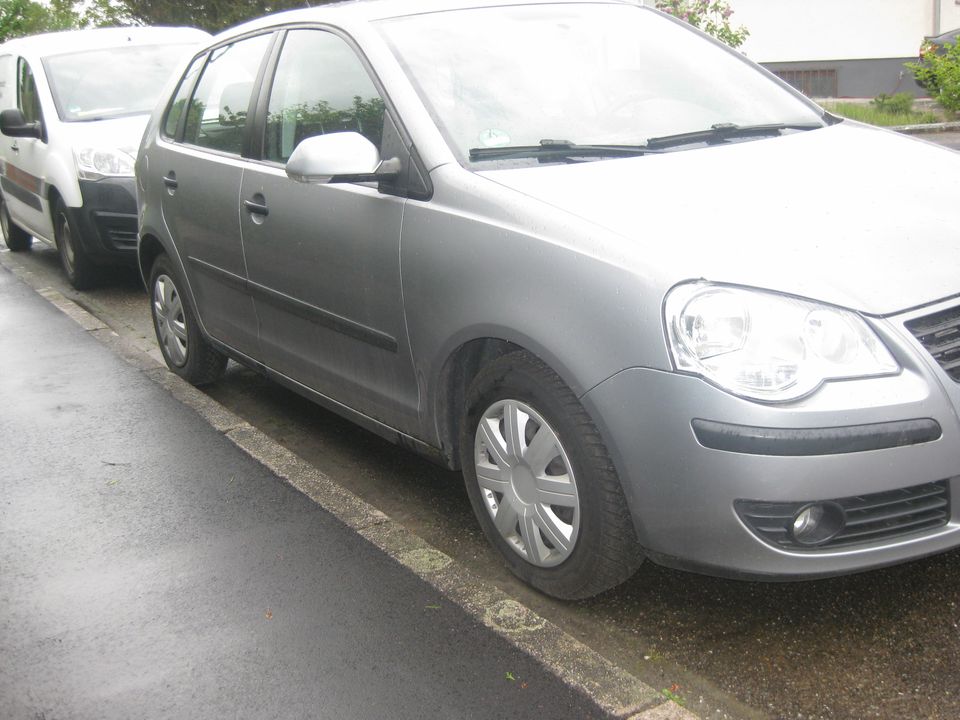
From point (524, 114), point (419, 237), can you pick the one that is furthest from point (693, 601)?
point (524, 114)

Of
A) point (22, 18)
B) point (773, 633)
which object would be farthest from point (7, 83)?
point (22, 18)

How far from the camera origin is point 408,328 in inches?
147

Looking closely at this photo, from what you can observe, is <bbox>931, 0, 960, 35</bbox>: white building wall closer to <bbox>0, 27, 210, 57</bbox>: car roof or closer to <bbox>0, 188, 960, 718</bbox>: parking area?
<bbox>0, 27, 210, 57</bbox>: car roof

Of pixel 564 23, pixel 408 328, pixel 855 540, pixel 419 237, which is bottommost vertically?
pixel 855 540

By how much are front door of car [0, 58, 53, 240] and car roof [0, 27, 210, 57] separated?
0.68 feet

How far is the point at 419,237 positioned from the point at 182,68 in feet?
8.96

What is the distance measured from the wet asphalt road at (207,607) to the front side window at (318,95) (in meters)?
1.36

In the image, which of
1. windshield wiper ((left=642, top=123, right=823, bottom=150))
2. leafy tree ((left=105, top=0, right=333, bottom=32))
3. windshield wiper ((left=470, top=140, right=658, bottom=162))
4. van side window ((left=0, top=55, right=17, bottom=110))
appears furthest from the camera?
leafy tree ((left=105, top=0, right=333, bottom=32))

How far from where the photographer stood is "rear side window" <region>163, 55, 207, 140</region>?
18.5 feet

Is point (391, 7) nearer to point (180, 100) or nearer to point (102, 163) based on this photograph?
point (180, 100)

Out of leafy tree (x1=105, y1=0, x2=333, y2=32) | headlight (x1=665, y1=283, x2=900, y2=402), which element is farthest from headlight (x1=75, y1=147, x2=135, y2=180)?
leafy tree (x1=105, y1=0, x2=333, y2=32)

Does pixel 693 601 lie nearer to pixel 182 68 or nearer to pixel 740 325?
pixel 740 325

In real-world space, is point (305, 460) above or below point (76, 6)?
below

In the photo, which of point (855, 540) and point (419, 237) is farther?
point (419, 237)
